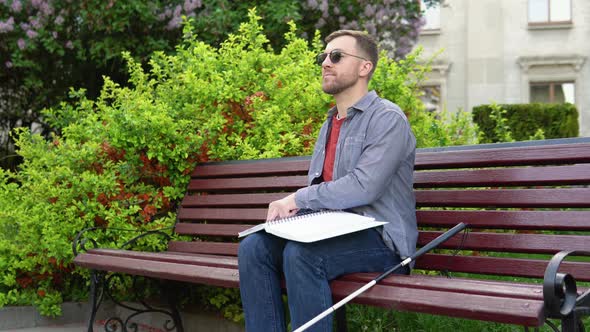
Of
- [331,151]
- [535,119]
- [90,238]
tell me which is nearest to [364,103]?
[331,151]

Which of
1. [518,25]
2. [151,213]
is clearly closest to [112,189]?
[151,213]

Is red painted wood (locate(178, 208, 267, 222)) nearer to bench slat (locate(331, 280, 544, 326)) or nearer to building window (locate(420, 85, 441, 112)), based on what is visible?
bench slat (locate(331, 280, 544, 326))

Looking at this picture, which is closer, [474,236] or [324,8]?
[474,236]

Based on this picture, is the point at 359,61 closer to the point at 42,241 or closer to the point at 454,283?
the point at 454,283

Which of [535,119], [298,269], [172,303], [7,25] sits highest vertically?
[7,25]

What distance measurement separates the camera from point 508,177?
366 cm

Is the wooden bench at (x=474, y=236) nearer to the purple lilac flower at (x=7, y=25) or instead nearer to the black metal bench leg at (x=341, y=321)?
the black metal bench leg at (x=341, y=321)

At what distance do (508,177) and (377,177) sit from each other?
57 cm

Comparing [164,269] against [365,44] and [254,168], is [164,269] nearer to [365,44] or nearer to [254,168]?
[254,168]

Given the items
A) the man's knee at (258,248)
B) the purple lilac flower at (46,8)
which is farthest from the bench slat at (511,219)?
the purple lilac flower at (46,8)

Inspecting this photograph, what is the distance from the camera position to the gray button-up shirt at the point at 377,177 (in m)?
3.48

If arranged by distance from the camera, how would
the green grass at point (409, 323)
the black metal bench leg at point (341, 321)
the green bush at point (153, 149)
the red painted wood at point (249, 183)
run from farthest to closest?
the green bush at point (153, 149) → the red painted wood at point (249, 183) → the green grass at point (409, 323) → the black metal bench leg at point (341, 321)

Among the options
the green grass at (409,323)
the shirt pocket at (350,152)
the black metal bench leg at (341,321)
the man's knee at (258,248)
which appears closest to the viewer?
the man's knee at (258,248)

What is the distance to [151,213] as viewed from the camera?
18.2ft
